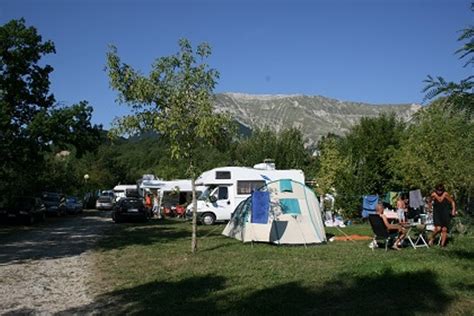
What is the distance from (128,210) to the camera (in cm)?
2873

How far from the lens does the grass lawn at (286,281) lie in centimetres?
735

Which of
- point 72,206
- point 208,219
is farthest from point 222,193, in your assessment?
point 72,206

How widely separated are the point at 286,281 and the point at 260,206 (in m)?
6.50

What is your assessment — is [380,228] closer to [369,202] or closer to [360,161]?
[369,202]

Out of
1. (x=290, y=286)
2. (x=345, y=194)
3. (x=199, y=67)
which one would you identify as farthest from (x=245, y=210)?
(x=345, y=194)

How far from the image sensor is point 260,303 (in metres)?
7.62

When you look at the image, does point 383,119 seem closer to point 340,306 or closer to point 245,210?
point 245,210

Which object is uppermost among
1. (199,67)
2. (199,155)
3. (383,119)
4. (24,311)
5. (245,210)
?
(383,119)

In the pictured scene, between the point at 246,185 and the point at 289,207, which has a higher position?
the point at 246,185

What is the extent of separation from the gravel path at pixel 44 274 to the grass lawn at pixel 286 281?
0.44 metres

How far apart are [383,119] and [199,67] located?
28491 mm

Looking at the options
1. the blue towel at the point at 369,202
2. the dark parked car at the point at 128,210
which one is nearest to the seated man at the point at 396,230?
the blue towel at the point at 369,202

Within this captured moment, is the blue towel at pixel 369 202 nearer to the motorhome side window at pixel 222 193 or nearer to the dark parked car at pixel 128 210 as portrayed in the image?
the motorhome side window at pixel 222 193

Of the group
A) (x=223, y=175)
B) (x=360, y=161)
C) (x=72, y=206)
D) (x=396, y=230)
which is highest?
(x=360, y=161)
